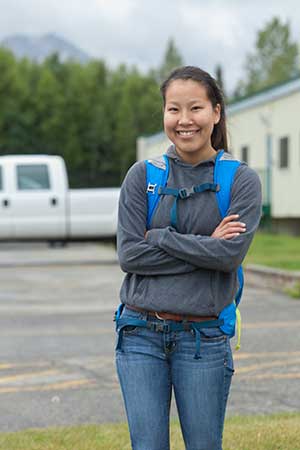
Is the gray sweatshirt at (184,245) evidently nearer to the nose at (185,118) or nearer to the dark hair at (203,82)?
the nose at (185,118)

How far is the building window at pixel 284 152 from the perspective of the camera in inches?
1088

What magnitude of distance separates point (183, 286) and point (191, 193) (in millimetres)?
347

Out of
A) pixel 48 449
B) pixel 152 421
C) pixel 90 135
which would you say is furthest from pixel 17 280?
pixel 90 135

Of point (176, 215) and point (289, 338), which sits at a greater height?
point (176, 215)

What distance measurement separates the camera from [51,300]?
42.8 ft

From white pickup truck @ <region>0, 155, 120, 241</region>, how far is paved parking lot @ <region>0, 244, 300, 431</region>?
3.55 m

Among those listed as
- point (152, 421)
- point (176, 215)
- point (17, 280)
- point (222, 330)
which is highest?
point (176, 215)

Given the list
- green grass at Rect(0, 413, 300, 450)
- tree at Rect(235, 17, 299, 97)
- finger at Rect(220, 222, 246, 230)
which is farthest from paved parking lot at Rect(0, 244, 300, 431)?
tree at Rect(235, 17, 299, 97)

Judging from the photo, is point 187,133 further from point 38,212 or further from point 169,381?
point 38,212

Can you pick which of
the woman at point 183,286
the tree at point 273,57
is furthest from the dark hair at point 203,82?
the tree at point 273,57

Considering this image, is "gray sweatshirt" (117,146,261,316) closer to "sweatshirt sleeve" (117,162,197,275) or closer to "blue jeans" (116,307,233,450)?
"sweatshirt sleeve" (117,162,197,275)

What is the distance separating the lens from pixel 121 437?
5.45 metres

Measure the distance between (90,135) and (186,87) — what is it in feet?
256

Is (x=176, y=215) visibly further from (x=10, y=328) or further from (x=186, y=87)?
(x=10, y=328)
